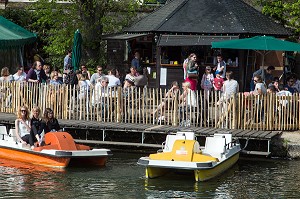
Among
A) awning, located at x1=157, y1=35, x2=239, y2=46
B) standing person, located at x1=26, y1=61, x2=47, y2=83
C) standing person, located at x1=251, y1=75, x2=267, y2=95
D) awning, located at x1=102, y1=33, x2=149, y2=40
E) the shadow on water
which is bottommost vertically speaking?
the shadow on water

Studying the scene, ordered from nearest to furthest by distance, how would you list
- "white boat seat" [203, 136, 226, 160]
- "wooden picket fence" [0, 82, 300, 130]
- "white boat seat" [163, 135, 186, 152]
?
"white boat seat" [163, 135, 186, 152], "white boat seat" [203, 136, 226, 160], "wooden picket fence" [0, 82, 300, 130]

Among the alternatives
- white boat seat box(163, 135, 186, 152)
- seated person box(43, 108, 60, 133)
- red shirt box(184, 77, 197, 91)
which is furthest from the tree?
white boat seat box(163, 135, 186, 152)

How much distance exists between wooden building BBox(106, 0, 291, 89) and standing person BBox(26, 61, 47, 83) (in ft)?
13.9

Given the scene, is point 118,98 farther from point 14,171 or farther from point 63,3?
point 63,3

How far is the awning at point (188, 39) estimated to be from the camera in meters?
30.5

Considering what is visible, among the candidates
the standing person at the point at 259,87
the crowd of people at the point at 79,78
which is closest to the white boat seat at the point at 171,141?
the standing person at the point at 259,87

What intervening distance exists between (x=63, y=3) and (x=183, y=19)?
25.9 ft

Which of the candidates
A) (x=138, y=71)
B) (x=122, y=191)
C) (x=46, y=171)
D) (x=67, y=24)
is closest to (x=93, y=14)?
(x=67, y=24)

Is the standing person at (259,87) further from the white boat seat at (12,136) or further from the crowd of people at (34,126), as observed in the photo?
the white boat seat at (12,136)

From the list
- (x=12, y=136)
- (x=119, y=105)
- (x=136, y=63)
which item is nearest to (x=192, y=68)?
(x=119, y=105)

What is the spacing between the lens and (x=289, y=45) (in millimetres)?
27188

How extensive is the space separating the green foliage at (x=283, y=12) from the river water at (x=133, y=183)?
40.8ft

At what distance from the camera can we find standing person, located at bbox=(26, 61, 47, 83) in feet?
94.7

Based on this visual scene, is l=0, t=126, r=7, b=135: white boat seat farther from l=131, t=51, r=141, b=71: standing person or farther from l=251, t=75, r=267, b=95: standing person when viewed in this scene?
l=131, t=51, r=141, b=71: standing person
